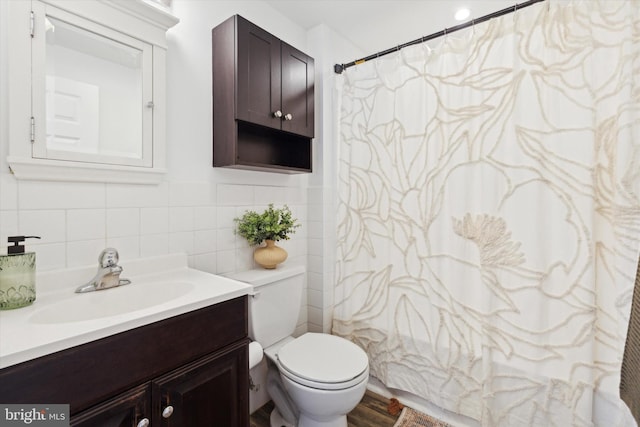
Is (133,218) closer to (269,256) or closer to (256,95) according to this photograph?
(269,256)

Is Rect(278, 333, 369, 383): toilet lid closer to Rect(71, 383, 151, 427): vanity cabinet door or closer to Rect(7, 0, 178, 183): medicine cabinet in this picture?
Rect(71, 383, 151, 427): vanity cabinet door

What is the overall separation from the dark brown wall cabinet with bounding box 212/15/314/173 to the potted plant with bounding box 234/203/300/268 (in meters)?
0.26

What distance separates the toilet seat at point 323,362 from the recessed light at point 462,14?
1987 millimetres

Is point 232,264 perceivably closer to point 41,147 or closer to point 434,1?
point 41,147

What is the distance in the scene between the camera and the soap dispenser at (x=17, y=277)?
2.82 feet

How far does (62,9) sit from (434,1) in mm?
1748

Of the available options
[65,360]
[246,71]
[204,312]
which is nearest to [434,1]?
[246,71]

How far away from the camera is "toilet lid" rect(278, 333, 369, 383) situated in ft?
4.31

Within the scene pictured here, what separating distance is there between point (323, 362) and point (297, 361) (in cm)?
12

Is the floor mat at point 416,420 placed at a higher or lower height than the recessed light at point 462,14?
lower

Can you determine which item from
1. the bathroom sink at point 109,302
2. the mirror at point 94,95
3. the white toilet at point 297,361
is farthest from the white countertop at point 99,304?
the mirror at point 94,95

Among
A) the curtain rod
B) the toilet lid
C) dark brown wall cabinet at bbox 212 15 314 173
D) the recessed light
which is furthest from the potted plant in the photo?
the recessed light

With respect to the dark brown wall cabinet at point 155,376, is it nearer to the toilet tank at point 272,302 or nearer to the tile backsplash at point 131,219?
the toilet tank at point 272,302

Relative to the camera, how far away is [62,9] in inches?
40.9
